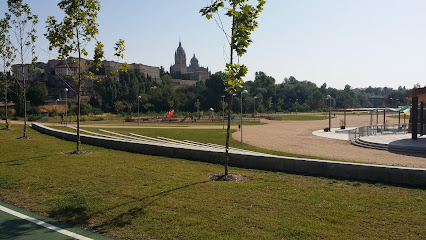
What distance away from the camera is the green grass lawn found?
7.10m

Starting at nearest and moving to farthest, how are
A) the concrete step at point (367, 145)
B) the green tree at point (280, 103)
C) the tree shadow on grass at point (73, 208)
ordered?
the tree shadow on grass at point (73, 208) → the concrete step at point (367, 145) → the green tree at point (280, 103)

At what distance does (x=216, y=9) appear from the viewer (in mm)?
11094

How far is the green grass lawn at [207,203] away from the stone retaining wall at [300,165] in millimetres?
571

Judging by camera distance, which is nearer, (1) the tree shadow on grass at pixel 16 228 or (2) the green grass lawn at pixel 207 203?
(1) the tree shadow on grass at pixel 16 228

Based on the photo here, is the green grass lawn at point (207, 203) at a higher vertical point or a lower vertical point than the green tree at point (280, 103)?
lower

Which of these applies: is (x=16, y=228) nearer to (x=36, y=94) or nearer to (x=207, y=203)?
(x=207, y=203)

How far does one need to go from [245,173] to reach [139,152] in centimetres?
693

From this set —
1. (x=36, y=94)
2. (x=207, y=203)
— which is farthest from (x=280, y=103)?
(x=207, y=203)

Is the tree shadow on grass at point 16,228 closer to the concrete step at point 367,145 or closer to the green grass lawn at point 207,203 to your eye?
the green grass lawn at point 207,203

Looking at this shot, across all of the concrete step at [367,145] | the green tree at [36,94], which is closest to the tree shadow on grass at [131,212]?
the concrete step at [367,145]

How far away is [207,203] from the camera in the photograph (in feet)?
29.1

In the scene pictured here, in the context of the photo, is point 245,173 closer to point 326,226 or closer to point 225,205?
point 225,205

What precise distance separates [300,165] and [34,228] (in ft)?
28.4

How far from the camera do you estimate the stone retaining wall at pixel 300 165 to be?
10.6 meters
